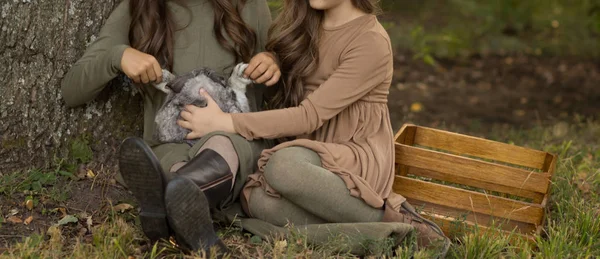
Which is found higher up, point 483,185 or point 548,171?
point 548,171

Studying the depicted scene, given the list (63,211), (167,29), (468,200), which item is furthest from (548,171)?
(63,211)

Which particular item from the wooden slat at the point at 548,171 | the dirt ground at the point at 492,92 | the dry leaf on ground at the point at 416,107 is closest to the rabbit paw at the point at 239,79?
the wooden slat at the point at 548,171

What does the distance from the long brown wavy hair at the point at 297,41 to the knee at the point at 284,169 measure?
39 cm

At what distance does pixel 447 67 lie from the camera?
26.8 ft

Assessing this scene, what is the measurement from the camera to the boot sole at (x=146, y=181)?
2576 mm

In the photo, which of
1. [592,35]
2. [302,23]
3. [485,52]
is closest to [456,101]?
[485,52]

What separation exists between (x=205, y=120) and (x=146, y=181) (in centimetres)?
56

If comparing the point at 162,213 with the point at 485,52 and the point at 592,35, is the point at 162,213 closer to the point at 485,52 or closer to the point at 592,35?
the point at 485,52

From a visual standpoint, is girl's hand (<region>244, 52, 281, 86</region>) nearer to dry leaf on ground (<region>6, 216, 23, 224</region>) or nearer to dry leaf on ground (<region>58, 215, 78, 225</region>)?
dry leaf on ground (<region>58, 215, 78, 225</region>)

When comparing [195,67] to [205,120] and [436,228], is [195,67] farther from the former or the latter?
[436,228]

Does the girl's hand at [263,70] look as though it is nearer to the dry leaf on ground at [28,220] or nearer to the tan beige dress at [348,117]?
the tan beige dress at [348,117]

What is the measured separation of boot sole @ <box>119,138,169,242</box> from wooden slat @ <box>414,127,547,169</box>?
1.69 metres

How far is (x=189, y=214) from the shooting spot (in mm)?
2604

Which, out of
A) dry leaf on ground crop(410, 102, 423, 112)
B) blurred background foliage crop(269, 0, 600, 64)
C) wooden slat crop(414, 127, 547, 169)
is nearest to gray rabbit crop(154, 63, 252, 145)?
wooden slat crop(414, 127, 547, 169)
